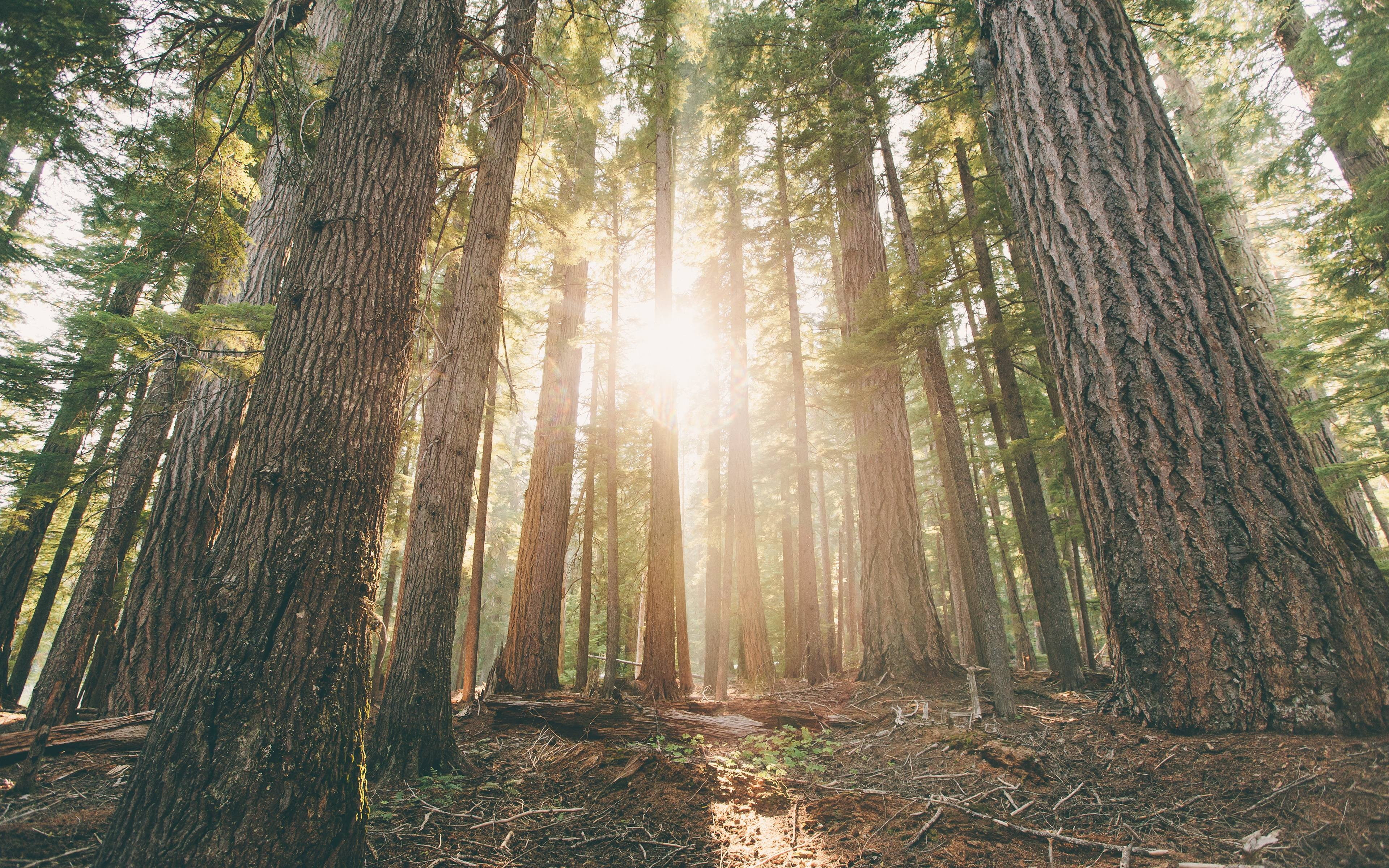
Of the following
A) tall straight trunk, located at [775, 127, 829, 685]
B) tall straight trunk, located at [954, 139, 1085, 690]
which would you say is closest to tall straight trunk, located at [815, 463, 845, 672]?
tall straight trunk, located at [775, 127, 829, 685]

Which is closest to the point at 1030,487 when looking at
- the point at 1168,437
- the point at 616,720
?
the point at 1168,437

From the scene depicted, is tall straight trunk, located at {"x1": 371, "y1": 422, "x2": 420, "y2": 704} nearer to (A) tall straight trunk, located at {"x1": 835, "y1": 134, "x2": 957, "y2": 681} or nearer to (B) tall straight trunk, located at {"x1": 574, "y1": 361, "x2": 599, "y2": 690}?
(B) tall straight trunk, located at {"x1": 574, "y1": 361, "x2": 599, "y2": 690}

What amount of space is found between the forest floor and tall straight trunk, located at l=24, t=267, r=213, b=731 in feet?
13.1

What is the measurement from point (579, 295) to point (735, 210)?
205 inches

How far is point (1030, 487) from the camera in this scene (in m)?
6.96

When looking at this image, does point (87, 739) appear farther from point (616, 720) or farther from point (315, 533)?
point (616, 720)

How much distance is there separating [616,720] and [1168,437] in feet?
15.8

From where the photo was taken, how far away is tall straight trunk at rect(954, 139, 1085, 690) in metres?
6.35

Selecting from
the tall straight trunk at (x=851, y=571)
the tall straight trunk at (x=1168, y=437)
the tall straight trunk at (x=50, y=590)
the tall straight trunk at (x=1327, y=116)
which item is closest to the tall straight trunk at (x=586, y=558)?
the tall straight trunk at (x=1168, y=437)

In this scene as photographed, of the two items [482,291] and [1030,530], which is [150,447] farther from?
[1030,530]

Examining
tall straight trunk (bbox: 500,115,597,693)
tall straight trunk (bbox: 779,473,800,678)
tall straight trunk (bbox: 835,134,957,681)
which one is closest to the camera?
tall straight trunk (bbox: 835,134,957,681)

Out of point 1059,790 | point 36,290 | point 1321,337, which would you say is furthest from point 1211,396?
point 36,290

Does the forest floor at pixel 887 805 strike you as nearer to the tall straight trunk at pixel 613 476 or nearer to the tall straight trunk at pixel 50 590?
the tall straight trunk at pixel 613 476

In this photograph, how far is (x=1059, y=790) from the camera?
241 centimetres
